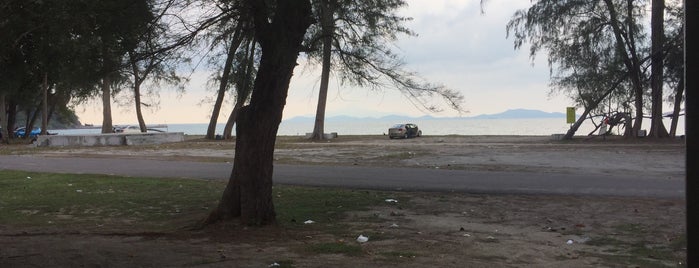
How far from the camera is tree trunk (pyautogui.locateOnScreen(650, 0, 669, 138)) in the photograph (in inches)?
1249

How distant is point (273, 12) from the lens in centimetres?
882

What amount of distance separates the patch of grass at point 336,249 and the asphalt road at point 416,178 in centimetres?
667

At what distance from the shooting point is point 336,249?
7.12 metres

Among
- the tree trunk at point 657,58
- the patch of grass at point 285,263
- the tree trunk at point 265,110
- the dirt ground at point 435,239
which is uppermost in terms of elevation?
the tree trunk at point 657,58

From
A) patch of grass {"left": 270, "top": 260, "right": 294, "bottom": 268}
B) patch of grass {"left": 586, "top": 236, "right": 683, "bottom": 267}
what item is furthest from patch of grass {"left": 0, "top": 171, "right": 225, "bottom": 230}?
patch of grass {"left": 586, "top": 236, "right": 683, "bottom": 267}

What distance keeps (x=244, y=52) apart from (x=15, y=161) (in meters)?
18.6

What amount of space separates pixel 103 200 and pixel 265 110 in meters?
6.01

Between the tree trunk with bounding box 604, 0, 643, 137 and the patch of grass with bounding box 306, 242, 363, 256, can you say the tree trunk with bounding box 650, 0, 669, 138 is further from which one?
the patch of grass with bounding box 306, 242, 363, 256

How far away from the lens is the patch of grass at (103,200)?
34.7ft

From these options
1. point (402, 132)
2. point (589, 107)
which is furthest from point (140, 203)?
point (402, 132)

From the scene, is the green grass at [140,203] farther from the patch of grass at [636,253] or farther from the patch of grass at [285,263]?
the patch of grass at [636,253]

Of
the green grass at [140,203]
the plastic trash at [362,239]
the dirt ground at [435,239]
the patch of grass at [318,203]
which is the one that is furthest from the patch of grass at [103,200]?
the plastic trash at [362,239]

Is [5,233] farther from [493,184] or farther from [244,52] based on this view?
[493,184]

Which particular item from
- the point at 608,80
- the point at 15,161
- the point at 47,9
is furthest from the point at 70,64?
the point at 608,80
